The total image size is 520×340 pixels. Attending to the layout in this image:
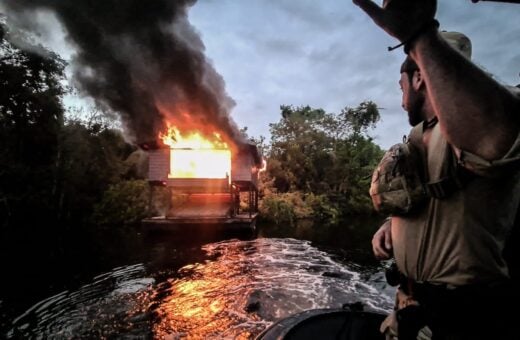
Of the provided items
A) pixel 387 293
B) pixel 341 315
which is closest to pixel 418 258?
pixel 341 315

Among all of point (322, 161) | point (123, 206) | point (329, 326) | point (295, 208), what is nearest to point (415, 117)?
point (329, 326)

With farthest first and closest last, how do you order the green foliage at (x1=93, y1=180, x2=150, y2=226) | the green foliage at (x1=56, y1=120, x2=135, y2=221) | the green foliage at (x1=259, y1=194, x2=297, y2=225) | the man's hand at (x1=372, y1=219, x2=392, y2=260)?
the green foliage at (x1=259, y1=194, x2=297, y2=225)
the green foliage at (x1=56, y1=120, x2=135, y2=221)
the green foliage at (x1=93, y1=180, x2=150, y2=226)
the man's hand at (x1=372, y1=219, x2=392, y2=260)

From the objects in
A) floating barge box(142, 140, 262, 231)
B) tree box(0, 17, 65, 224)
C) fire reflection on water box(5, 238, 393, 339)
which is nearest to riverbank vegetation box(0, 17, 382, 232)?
tree box(0, 17, 65, 224)

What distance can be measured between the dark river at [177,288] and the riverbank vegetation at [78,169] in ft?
28.1

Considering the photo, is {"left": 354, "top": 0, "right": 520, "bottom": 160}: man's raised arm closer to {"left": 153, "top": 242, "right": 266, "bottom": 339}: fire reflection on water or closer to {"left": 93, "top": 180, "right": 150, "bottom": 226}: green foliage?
{"left": 153, "top": 242, "right": 266, "bottom": 339}: fire reflection on water

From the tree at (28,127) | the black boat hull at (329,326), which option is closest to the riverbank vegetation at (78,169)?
the tree at (28,127)

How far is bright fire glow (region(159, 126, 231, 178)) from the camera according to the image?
19.5 meters

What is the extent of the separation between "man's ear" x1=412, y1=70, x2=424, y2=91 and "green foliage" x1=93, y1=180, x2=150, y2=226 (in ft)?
95.5

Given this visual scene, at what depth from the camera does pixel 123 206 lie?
91.7ft

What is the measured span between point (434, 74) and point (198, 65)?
661 inches

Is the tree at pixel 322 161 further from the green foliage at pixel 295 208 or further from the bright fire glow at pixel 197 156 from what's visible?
the bright fire glow at pixel 197 156

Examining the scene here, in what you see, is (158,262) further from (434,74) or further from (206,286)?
(434,74)

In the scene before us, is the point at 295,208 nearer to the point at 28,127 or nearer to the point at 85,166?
the point at 85,166

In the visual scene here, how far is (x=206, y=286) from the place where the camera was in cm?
882
